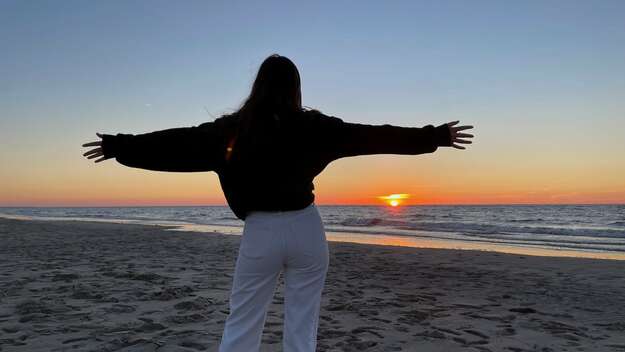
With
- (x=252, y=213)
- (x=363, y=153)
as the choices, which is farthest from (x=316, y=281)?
(x=363, y=153)

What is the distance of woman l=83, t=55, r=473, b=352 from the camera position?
209 cm

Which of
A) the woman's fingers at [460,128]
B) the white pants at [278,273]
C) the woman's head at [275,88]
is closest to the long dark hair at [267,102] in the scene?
the woman's head at [275,88]

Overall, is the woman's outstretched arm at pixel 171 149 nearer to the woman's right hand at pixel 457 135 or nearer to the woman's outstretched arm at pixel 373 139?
the woman's outstretched arm at pixel 373 139

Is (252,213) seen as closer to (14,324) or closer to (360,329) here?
(360,329)

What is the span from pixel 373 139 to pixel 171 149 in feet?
3.25

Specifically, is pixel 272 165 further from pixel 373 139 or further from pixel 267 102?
pixel 373 139

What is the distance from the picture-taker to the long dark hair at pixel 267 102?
2.10m

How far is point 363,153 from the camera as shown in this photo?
2266mm

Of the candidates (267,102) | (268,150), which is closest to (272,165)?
(268,150)

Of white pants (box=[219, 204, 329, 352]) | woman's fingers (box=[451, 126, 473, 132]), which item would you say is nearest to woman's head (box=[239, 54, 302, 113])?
white pants (box=[219, 204, 329, 352])

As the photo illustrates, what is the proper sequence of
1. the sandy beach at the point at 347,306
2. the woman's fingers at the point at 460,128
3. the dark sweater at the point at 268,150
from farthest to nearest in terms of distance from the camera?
the sandy beach at the point at 347,306 < the woman's fingers at the point at 460,128 < the dark sweater at the point at 268,150

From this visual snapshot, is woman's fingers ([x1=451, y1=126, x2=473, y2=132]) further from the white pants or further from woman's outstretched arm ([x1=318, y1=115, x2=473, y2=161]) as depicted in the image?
the white pants

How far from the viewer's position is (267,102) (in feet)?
7.07

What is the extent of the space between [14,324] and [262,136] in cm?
391
